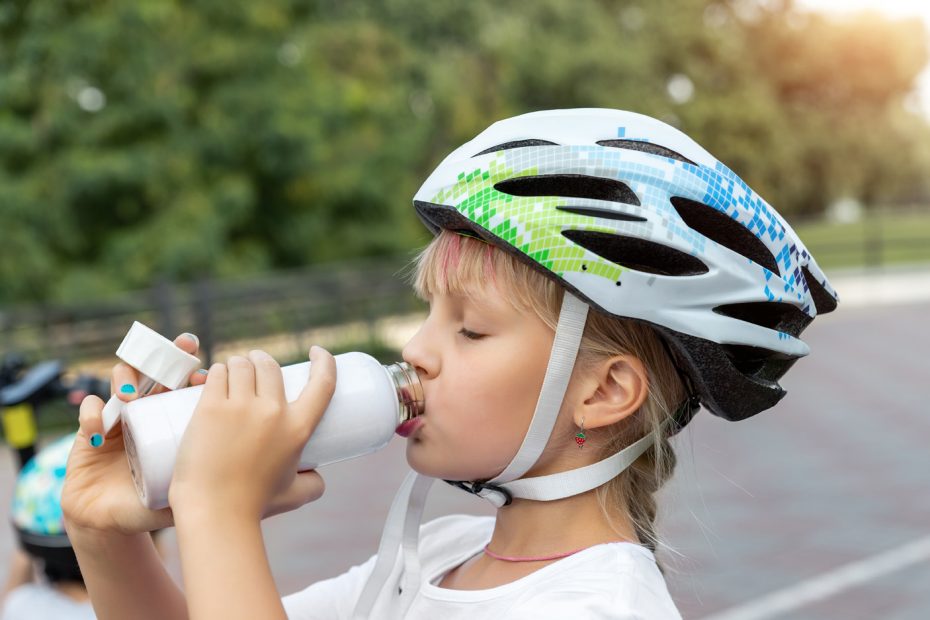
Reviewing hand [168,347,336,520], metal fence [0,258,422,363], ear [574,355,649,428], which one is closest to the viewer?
hand [168,347,336,520]

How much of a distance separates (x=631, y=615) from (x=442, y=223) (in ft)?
2.44

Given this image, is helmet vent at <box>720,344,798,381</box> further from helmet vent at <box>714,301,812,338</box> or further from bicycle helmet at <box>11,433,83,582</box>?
bicycle helmet at <box>11,433,83,582</box>

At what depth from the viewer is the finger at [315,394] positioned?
1479 mm

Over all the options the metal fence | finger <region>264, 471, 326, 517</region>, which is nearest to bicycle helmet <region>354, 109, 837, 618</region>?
finger <region>264, 471, 326, 517</region>

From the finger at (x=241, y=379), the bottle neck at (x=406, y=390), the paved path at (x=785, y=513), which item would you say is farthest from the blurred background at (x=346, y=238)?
the finger at (x=241, y=379)

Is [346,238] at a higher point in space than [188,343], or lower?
lower

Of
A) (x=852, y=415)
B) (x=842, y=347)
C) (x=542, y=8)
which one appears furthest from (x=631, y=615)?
(x=542, y=8)

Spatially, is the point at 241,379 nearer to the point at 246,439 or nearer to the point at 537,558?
the point at 246,439

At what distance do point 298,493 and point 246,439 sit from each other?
152mm

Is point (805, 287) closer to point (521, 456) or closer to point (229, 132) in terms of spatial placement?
point (521, 456)

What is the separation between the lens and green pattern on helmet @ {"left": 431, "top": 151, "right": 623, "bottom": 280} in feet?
5.48

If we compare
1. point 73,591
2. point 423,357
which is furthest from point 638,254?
point 73,591

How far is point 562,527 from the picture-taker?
1776 mm

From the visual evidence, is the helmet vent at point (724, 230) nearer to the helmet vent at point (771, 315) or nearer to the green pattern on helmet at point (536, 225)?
the helmet vent at point (771, 315)
